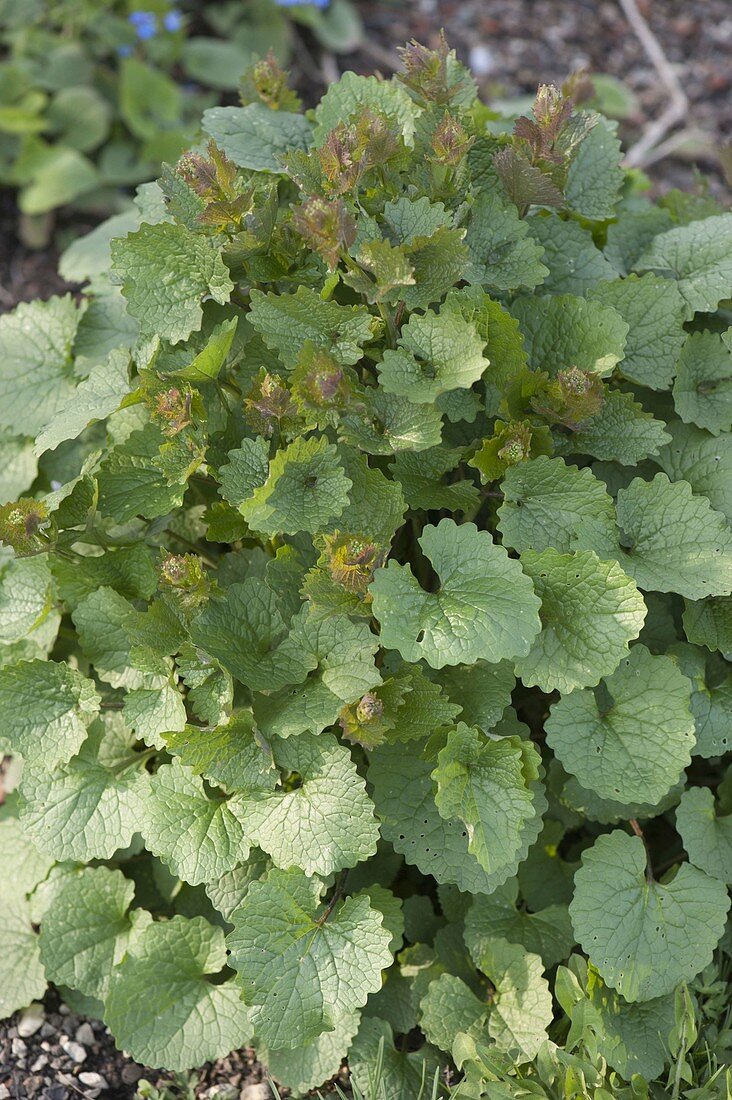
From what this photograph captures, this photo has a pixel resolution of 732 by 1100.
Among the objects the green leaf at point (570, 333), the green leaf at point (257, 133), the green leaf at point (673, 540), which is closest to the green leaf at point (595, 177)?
the green leaf at point (570, 333)

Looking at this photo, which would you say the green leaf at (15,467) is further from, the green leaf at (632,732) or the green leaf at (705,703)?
the green leaf at (705,703)

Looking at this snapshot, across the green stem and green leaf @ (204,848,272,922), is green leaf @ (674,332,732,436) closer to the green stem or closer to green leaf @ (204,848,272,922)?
the green stem

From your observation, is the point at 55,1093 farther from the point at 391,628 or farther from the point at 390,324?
the point at 390,324

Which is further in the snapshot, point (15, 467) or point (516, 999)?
point (15, 467)

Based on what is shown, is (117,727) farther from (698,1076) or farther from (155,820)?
(698,1076)

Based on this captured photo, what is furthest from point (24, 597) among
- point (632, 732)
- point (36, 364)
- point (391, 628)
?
point (632, 732)

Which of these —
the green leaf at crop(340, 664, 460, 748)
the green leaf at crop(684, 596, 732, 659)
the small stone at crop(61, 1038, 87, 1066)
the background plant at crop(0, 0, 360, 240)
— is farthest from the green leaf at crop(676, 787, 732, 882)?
the background plant at crop(0, 0, 360, 240)
